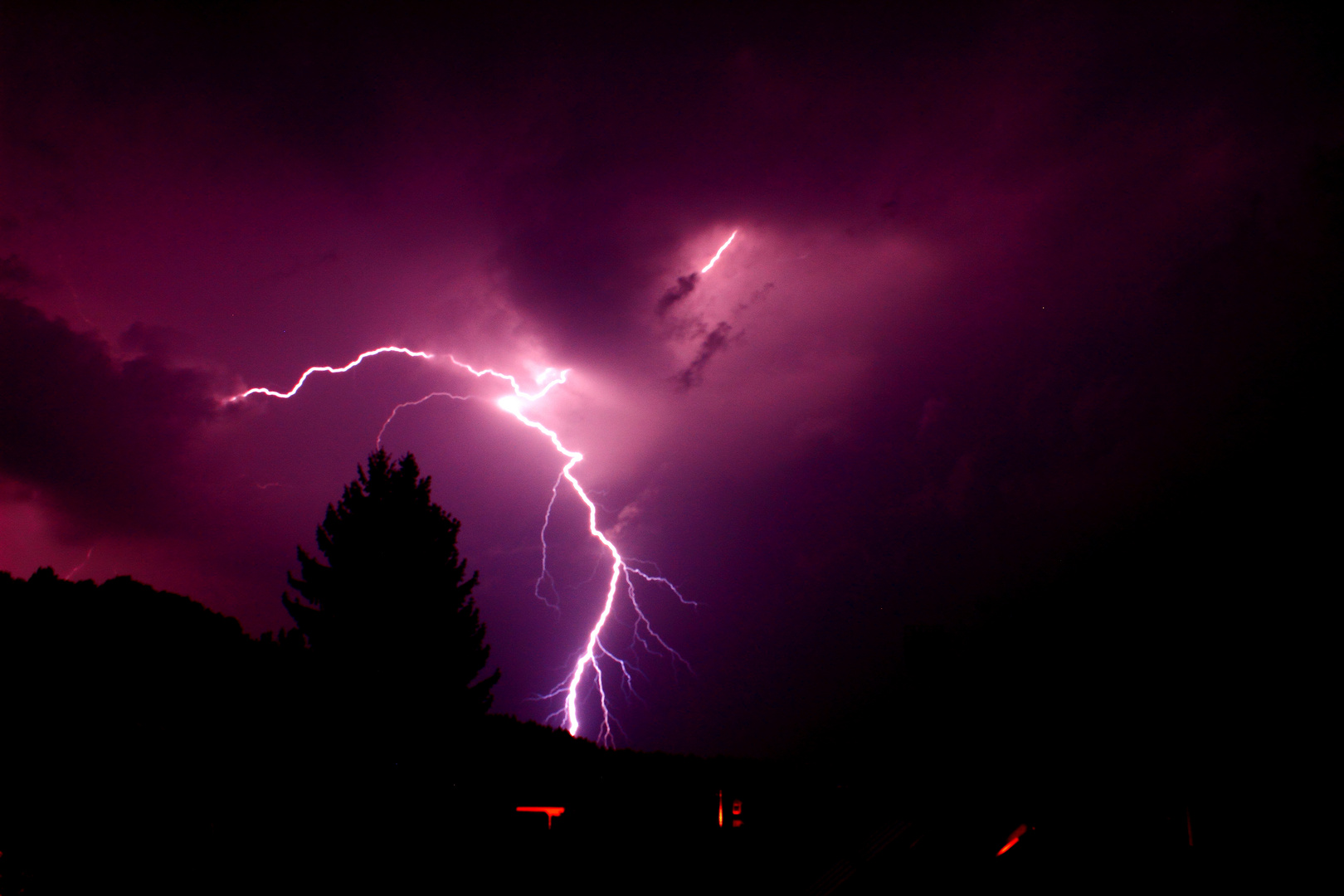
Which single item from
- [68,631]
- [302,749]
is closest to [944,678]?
[302,749]

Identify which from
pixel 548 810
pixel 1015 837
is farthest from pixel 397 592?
pixel 1015 837

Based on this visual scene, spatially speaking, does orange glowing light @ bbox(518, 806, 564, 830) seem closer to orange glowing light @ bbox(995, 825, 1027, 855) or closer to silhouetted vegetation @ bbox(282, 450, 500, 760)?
orange glowing light @ bbox(995, 825, 1027, 855)

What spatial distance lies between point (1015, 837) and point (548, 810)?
3624mm

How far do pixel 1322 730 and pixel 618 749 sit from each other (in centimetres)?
685

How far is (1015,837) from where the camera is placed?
13.5 ft

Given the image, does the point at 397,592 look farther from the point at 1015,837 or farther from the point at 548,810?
the point at 1015,837

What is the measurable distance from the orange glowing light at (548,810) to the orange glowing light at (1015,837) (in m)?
3.43

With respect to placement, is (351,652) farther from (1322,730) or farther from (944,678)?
(1322,730)

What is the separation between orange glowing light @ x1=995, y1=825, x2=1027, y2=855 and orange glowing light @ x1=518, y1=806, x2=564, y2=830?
3.43 metres

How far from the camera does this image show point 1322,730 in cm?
516

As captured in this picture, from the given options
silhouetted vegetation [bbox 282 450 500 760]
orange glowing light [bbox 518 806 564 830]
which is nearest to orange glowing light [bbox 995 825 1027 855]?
orange glowing light [bbox 518 806 564 830]

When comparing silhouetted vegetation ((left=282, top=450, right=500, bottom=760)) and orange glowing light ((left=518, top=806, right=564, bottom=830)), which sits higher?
silhouetted vegetation ((left=282, top=450, right=500, bottom=760))

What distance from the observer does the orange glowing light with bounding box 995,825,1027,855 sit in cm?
397

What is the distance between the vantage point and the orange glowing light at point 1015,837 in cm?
397
